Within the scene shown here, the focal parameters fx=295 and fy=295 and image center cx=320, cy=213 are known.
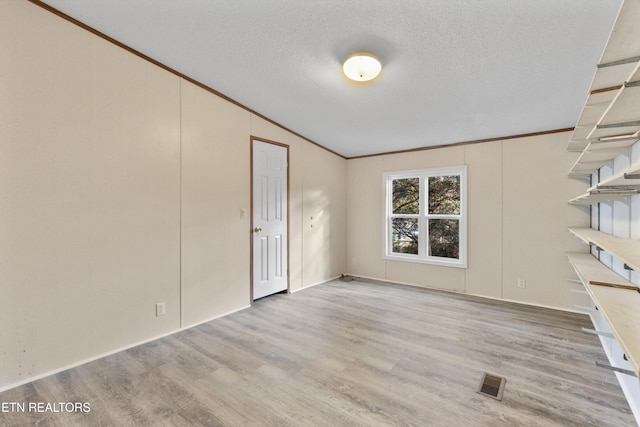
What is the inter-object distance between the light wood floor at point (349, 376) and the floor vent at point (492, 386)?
4 cm

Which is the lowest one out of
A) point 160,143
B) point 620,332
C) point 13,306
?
point 13,306

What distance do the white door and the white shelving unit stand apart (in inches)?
129

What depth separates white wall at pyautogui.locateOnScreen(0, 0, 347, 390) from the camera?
7.06 feet

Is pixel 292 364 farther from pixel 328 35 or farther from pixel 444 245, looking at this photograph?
pixel 444 245

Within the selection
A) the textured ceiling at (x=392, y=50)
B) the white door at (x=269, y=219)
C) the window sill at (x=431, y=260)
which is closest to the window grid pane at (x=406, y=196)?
the window sill at (x=431, y=260)

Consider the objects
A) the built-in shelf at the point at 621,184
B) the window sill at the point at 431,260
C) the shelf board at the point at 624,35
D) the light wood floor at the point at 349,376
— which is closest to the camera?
the shelf board at the point at 624,35

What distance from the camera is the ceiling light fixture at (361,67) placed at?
245 centimetres

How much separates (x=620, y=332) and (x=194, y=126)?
357 cm

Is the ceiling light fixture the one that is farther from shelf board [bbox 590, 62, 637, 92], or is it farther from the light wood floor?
the light wood floor

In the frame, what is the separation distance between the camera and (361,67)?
2537 mm

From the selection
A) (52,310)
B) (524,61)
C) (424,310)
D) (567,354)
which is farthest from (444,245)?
(52,310)

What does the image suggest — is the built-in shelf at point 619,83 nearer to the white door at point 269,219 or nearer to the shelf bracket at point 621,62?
the shelf bracket at point 621,62

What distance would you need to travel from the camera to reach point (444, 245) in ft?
15.1

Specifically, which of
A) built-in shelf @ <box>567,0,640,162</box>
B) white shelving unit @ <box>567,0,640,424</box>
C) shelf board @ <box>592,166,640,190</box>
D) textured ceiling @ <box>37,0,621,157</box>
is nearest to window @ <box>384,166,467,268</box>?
textured ceiling @ <box>37,0,621,157</box>
